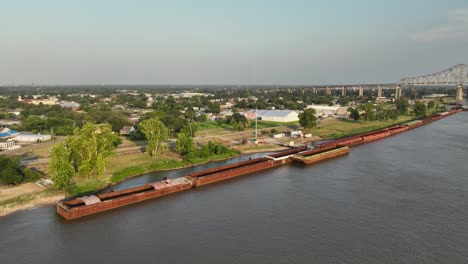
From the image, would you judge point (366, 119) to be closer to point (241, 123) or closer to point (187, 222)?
point (241, 123)

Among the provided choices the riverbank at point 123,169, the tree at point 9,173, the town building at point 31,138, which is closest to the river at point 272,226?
the riverbank at point 123,169

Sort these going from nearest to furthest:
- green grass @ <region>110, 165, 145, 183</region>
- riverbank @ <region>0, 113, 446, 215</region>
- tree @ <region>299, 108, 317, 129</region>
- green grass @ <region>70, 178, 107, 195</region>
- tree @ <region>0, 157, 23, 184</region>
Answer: riverbank @ <region>0, 113, 446, 215</region> < green grass @ <region>70, 178, 107, 195</region> < tree @ <region>0, 157, 23, 184</region> < green grass @ <region>110, 165, 145, 183</region> < tree @ <region>299, 108, 317, 129</region>

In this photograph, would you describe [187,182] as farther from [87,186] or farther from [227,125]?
[227,125]

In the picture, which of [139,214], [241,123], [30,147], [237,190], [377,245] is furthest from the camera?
[241,123]

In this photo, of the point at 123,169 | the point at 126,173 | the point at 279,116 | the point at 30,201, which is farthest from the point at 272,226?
the point at 279,116

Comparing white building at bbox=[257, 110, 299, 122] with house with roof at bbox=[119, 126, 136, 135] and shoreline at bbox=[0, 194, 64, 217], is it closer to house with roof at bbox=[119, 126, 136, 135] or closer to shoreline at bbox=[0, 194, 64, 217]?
house with roof at bbox=[119, 126, 136, 135]

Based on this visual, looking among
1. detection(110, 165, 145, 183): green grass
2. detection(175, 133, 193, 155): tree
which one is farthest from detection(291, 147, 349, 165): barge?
detection(110, 165, 145, 183): green grass

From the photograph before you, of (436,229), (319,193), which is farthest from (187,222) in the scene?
(436,229)
